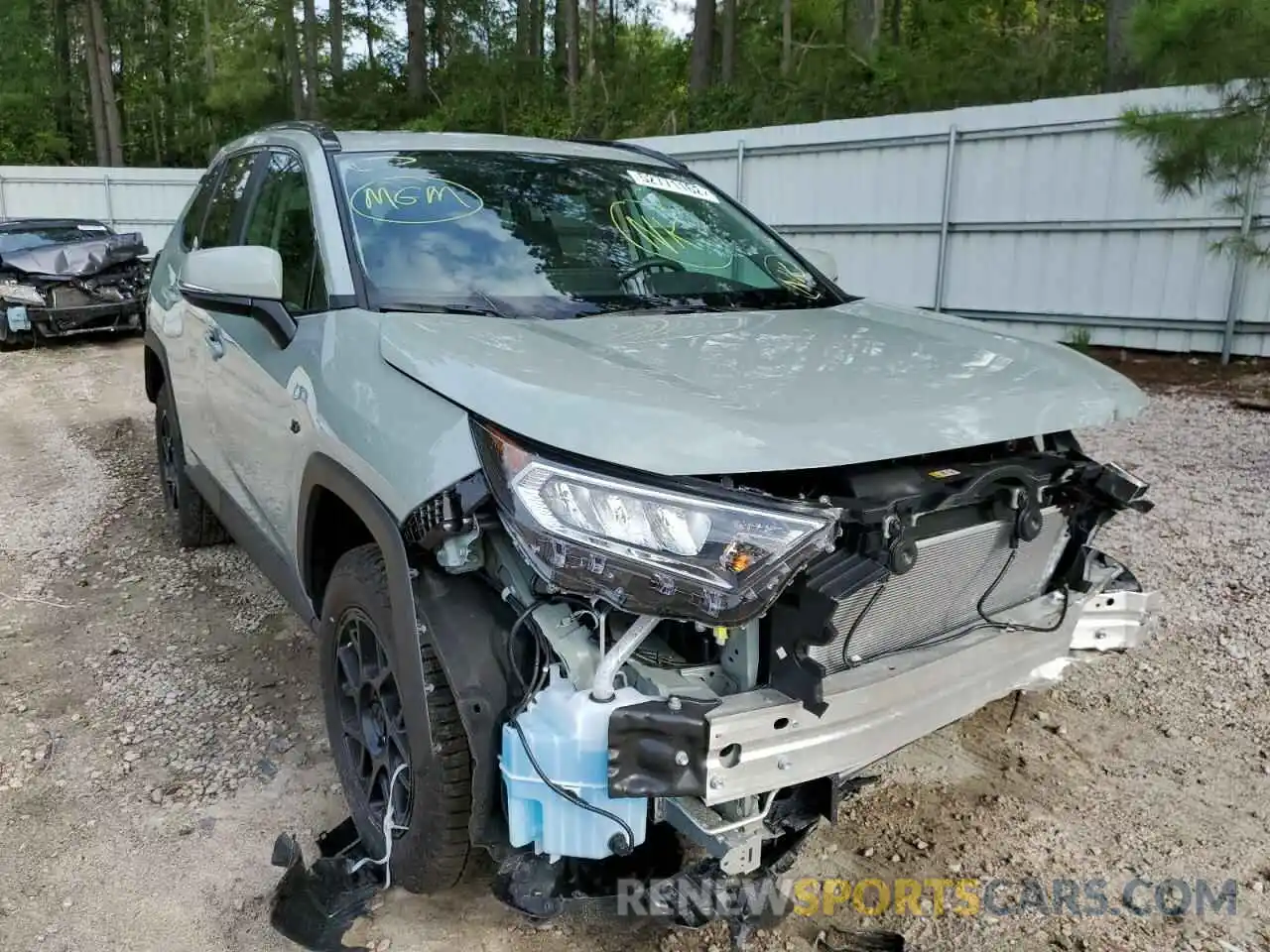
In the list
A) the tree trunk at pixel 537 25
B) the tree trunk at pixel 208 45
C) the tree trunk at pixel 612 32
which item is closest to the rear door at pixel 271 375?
the tree trunk at pixel 612 32

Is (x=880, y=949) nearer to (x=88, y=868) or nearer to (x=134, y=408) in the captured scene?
(x=88, y=868)

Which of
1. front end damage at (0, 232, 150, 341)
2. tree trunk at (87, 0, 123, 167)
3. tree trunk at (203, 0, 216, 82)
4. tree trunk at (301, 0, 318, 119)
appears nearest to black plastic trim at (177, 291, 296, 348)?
front end damage at (0, 232, 150, 341)

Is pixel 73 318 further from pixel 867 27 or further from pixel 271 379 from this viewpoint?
pixel 867 27

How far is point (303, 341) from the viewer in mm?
2854

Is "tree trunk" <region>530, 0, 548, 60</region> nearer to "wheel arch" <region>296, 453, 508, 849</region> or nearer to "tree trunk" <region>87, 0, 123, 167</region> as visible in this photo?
"tree trunk" <region>87, 0, 123, 167</region>

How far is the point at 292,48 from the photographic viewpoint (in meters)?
32.3

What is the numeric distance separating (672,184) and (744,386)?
6.07ft

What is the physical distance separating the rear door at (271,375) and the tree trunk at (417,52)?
29.2 meters

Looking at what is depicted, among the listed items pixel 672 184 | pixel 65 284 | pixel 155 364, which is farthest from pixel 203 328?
pixel 65 284

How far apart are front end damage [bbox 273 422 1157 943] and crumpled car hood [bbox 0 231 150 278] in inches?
457

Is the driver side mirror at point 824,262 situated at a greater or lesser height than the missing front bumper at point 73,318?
greater

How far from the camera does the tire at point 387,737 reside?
217 centimetres

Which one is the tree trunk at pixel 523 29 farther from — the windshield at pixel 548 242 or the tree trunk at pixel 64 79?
the windshield at pixel 548 242

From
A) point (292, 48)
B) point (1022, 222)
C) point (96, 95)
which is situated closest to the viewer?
point (1022, 222)
